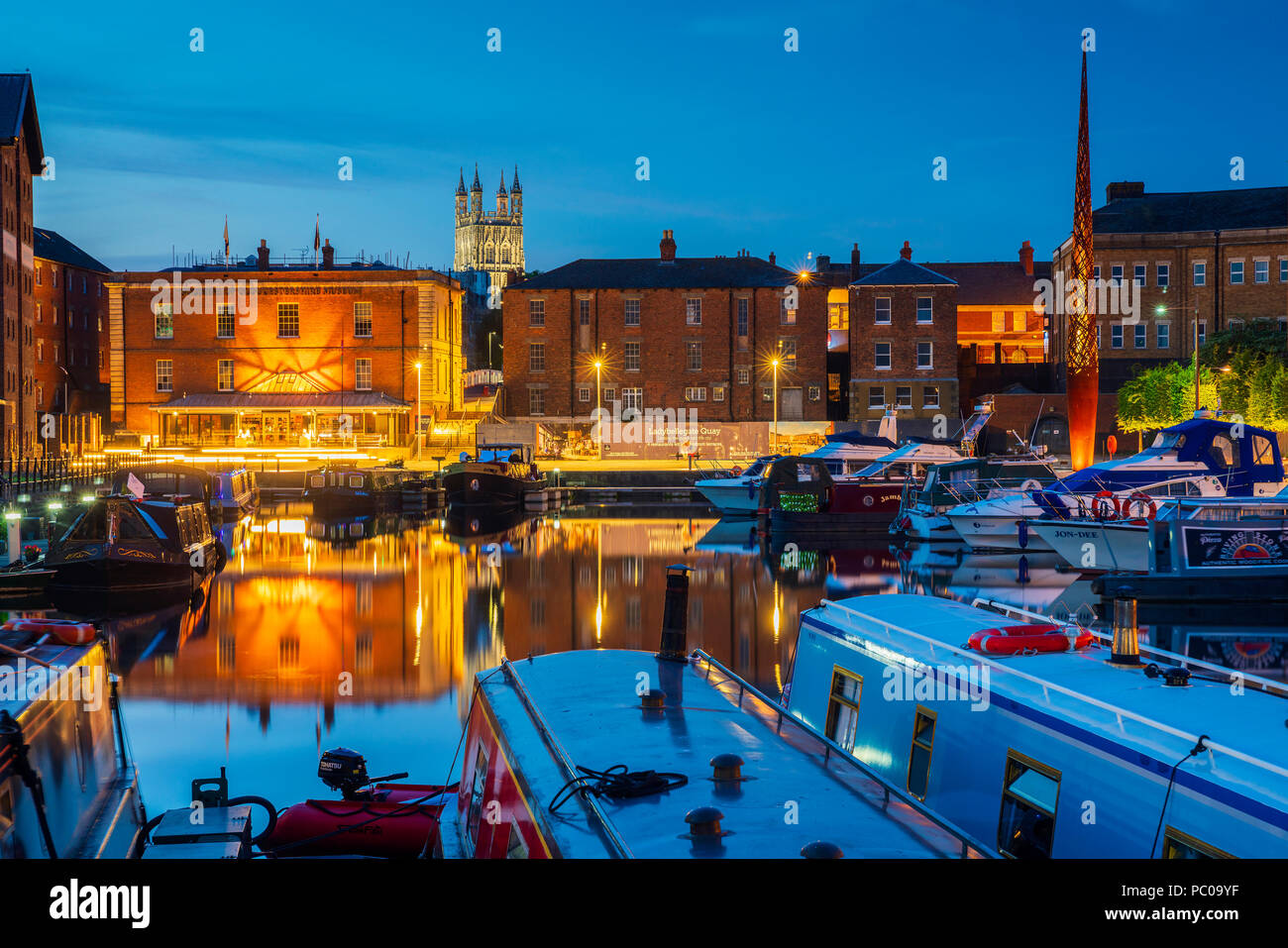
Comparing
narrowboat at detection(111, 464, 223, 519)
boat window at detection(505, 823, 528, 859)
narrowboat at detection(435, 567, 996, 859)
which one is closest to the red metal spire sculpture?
narrowboat at detection(111, 464, 223, 519)

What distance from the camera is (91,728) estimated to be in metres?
9.83

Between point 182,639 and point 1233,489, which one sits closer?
point 182,639

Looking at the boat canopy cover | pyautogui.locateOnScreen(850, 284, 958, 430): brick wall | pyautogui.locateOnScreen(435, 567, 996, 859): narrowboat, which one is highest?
pyautogui.locateOnScreen(850, 284, 958, 430): brick wall

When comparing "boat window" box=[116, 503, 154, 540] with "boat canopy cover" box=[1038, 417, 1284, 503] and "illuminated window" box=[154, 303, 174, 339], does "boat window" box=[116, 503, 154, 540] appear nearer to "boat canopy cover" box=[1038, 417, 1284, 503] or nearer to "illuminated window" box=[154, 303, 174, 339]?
"boat canopy cover" box=[1038, 417, 1284, 503]

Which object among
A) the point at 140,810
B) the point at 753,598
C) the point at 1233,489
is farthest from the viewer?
the point at 1233,489

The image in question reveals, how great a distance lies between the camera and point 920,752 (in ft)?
29.3

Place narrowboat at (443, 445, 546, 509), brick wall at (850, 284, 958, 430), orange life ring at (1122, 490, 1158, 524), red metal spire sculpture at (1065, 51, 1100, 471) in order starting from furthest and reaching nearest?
brick wall at (850, 284, 958, 430), narrowboat at (443, 445, 546, 509), red metal spire sculpture at (1065, 51, 1100, 471), orange life ring at (1122, 490, 1158, 524)

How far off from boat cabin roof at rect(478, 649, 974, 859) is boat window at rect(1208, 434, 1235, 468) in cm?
2651

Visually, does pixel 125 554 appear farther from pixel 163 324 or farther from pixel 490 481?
pixel 163 324

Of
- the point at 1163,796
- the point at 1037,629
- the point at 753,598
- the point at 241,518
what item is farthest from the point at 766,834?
the point at 241,518

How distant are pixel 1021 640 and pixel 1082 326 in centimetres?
3874

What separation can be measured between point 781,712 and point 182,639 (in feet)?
54.9

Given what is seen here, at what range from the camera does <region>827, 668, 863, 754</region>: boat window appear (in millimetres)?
10141

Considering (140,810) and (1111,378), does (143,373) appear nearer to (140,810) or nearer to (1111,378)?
(1111,378)
